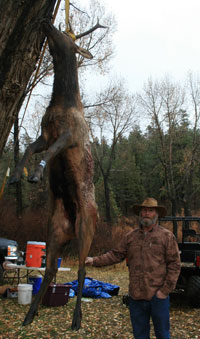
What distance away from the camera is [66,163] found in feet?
8.85

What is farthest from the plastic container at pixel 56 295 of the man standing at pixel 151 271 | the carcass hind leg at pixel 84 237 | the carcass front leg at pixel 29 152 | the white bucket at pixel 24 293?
the carcass front leg at pixel 29 152

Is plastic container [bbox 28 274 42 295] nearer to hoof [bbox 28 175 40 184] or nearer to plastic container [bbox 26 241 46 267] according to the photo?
plastic container [bbox 26 241 46 267]

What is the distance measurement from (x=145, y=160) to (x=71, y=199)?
48.3m

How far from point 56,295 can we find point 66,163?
4713mm

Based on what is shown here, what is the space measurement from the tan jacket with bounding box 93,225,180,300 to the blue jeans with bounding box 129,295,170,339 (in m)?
0.07

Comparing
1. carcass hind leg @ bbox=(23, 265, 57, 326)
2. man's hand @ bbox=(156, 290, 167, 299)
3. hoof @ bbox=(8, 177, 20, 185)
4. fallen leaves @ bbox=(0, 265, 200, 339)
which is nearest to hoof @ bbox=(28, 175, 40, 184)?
hoof @ bbox=(8, 177, 20, 185)

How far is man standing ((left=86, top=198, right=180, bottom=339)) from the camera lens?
294cm

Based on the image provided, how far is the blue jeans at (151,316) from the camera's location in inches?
115

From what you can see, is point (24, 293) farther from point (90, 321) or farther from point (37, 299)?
point (37, 299)

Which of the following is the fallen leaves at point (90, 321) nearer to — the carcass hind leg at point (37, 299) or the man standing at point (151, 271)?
the man standing at point (151, 271)

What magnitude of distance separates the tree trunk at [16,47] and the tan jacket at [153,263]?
153 cm

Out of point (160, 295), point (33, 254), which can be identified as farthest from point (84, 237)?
point (33, 254)

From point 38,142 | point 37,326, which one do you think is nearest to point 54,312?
point 37,326

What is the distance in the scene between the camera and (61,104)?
8.98ft
